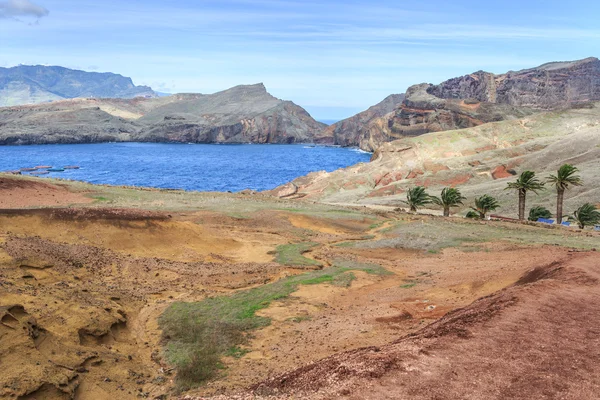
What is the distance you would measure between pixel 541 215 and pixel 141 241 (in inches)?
1853

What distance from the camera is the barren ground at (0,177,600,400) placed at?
13.4 m

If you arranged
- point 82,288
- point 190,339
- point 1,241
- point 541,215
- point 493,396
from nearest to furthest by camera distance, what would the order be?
1. point 493,396
2. point 190,339
3. point 82,288
4. point 1,241
5. point 541,215

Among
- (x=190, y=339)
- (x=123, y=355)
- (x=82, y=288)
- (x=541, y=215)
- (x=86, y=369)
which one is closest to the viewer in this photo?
(x=86, y=369)

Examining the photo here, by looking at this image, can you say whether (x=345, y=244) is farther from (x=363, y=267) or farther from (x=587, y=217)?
(x=587, y=217)

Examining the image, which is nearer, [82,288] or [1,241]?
[82,288]

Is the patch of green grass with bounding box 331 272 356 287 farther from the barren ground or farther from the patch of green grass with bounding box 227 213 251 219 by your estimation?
the patch of green grass with bounding box 227 213 251 219

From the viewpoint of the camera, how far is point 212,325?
72.1ft

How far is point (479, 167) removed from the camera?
109 m

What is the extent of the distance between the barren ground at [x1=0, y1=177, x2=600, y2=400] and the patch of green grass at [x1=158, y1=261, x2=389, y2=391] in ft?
1.45

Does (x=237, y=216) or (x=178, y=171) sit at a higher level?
(x=237, y=216)

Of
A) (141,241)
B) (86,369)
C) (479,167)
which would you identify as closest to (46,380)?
(86,369)

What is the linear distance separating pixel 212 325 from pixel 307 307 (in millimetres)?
4769

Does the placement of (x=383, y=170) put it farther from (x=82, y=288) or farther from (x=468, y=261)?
(x=82, y=288)

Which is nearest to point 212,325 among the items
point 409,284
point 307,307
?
point 307,307
